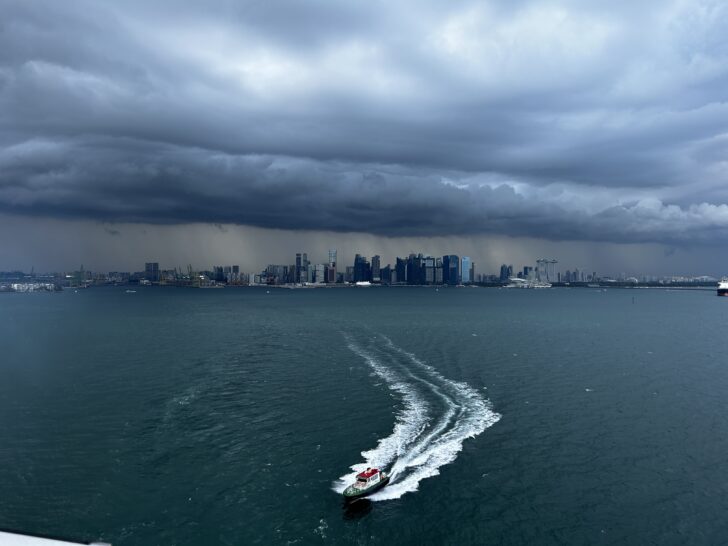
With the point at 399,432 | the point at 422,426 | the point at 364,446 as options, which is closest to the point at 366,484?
the point at 364,446

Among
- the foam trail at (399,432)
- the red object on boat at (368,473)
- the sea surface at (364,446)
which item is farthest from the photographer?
the foam trail at (399,432)

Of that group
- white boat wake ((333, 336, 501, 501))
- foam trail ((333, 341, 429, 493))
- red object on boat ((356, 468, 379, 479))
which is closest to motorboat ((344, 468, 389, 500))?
red object on boat ((356, 468, 379, 479))

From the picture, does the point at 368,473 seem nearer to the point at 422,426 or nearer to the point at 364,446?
the point at 364,446

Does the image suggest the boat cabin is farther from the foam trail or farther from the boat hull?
the foam trail

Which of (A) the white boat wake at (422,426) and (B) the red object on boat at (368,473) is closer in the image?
(B) the red object on boat at (368,473)

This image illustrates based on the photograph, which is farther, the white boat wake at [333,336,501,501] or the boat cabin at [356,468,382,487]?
the white boat wake at [333,336,501,501]

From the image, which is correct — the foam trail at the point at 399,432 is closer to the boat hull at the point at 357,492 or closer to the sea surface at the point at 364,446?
the sea surface at the point at 364,446

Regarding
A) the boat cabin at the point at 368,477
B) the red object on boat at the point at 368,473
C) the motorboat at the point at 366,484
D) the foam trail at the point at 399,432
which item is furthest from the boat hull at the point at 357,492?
the foam trail at the point at 399,432

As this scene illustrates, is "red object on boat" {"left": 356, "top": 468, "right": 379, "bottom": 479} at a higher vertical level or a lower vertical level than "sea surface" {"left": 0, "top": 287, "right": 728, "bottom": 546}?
higher
